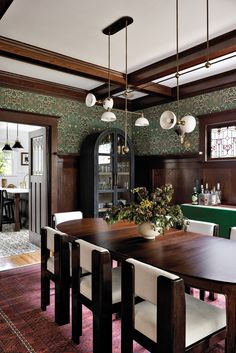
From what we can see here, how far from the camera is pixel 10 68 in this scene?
12.4 feet

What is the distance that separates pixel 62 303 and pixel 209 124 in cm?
324

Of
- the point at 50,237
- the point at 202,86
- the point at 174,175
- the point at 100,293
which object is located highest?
the point at 202,86

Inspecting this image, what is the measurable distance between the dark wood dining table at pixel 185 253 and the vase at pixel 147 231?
0.05 m

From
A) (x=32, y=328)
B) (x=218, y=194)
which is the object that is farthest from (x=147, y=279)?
(x=218, y=194)

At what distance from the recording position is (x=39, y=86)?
431cm

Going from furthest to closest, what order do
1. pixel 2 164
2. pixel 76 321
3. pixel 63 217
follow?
pixel 2 164 < pixel 63 217 < pixel 76 321

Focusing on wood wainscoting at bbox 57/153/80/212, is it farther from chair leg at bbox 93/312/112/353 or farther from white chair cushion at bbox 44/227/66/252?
chair leg at bbox 93/312/112/353

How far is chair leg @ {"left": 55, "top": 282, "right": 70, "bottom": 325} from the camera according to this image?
2359 millimetres

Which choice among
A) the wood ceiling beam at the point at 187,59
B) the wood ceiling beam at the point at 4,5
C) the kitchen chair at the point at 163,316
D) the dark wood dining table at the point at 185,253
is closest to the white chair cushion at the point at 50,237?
the dark wood dining table at the point at 185,253

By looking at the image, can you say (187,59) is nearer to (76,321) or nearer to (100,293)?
(100,293)

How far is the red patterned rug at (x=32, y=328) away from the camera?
2.08 metres

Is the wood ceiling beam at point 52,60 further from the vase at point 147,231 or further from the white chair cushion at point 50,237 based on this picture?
the vase at point 147,231

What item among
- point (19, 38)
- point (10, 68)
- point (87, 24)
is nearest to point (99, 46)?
point (87, 24)

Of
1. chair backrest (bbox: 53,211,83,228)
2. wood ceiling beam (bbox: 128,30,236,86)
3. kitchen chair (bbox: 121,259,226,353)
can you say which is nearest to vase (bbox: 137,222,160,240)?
kitchen chair (bbox: 121,259,226,353)
